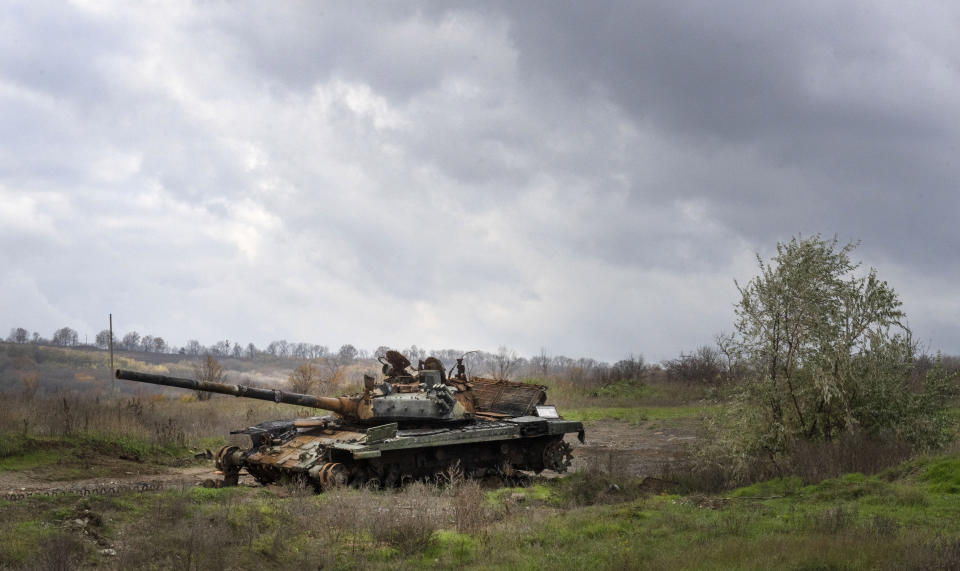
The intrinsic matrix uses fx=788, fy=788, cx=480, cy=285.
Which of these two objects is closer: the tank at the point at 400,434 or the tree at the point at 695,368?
the tank at the point at 400,434

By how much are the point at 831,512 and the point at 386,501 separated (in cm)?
613

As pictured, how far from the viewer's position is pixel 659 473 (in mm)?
16484

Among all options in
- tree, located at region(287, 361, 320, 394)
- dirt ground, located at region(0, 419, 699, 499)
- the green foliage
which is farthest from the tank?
tree, located at region(287, 361, 320, 394)

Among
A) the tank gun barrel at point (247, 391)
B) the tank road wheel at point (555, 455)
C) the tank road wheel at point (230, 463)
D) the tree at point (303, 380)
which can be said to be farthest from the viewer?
the tree at point (303, 380)

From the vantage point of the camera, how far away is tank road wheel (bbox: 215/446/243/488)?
15.3 meters

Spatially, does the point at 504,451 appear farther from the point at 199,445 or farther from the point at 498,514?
the point at 199,445

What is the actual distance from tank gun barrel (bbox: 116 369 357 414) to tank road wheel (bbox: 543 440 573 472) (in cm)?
438

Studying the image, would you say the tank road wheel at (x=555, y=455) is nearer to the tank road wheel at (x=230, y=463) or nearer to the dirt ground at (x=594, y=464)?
the dirt ground at (x=594, y=464)

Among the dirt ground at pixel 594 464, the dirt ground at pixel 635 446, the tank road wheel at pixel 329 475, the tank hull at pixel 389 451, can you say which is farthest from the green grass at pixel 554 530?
the dirt ground at pixel 635 446

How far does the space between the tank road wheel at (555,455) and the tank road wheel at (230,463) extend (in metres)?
6.39

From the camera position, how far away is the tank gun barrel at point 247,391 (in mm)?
13375

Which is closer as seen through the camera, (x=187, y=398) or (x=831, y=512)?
(x=831, y=512)

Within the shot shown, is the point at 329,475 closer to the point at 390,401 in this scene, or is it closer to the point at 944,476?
the point at 390,401

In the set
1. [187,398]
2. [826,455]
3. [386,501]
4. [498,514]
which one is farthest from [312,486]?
[187,398]
